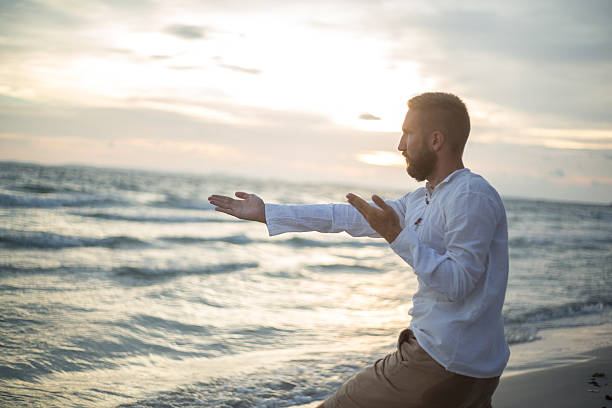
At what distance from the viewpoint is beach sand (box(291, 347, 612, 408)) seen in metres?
4.85

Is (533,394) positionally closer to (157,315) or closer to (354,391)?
(354,391)

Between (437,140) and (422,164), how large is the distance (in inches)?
5.8

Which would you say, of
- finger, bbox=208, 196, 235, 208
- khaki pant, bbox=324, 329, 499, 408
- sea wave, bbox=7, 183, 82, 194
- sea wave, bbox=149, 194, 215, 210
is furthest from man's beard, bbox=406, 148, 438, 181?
sea wave, bbox=7, 183, 82, 194

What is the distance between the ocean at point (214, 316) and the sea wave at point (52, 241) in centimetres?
6

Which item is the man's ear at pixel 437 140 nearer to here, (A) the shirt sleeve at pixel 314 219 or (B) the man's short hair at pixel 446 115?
(B) the man's short hair at pixel 446 115

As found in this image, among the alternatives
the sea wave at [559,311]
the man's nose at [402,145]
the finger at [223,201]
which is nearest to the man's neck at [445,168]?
the man's nose at [402,145]

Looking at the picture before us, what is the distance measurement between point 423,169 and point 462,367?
1.00 metres

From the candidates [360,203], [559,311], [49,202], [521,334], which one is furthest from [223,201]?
[49,202]

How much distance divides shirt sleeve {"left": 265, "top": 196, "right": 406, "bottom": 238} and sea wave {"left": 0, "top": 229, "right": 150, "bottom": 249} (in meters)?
13.2

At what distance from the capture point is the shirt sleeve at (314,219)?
2.92 metres

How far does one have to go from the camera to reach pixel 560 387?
525 cm

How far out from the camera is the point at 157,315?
809 centimetres

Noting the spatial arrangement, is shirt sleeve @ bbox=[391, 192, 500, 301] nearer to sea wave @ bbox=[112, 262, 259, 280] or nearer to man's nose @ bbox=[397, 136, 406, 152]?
man's nose @ bbox=[397, 136, 406, 152]

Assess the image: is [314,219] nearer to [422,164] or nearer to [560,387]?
[422,164]
